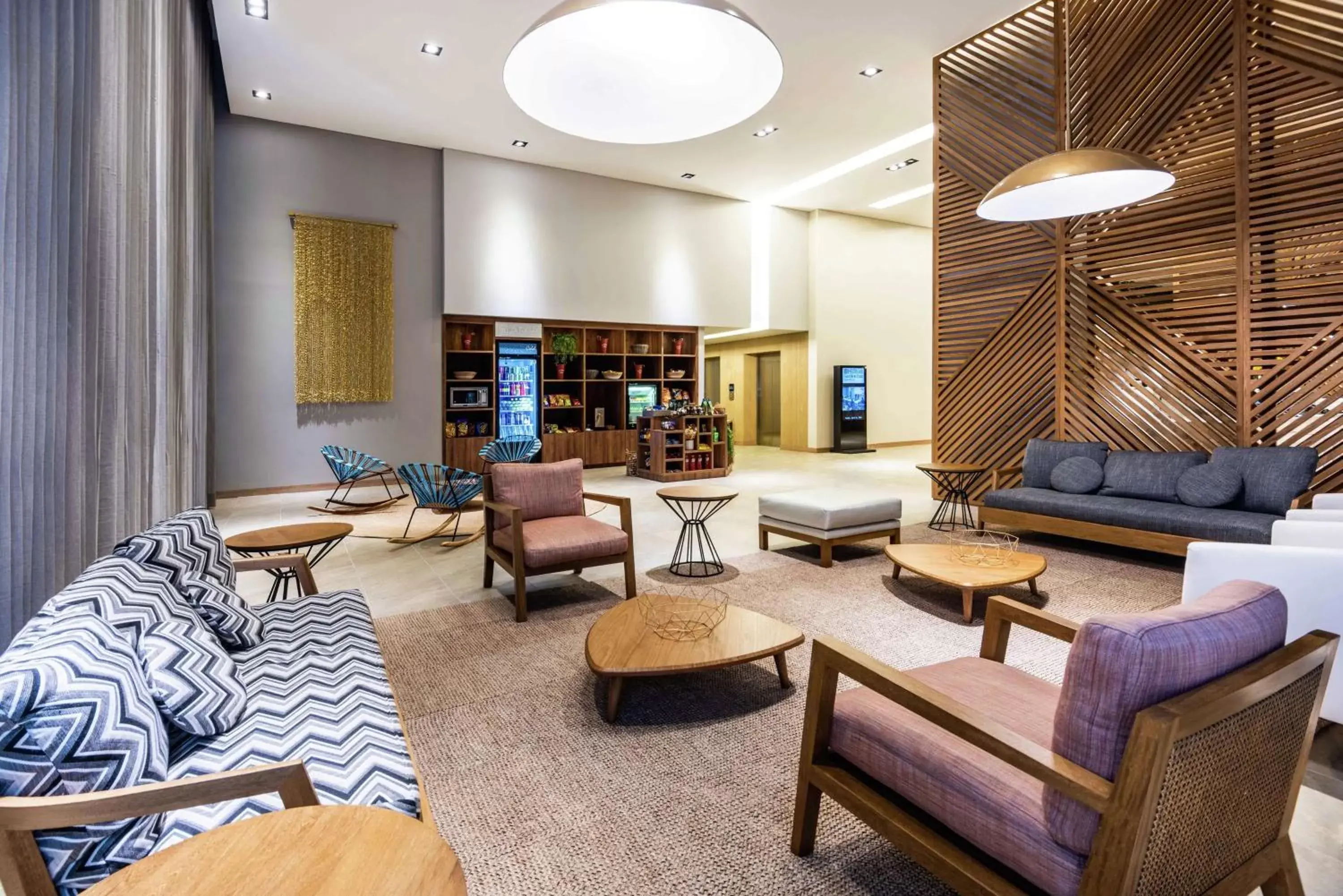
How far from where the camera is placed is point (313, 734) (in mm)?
1728

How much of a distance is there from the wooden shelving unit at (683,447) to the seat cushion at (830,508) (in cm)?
434

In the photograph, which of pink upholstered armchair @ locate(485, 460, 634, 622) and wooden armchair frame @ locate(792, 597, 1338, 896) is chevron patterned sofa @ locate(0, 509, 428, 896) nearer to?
wooden armchair frame @ locate(792, 597, 1338, 896)

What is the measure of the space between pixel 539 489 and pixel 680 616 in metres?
1.73

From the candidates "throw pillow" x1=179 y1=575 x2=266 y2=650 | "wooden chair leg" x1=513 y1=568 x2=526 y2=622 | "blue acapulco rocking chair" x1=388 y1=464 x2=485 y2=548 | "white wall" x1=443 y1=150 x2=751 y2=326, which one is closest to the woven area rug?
"wooden chair leg" x1=513 y1=568 x2=526 y2=622

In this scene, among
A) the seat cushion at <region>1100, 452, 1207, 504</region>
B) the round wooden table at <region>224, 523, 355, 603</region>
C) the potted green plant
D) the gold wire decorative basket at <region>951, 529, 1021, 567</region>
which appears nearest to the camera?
the round wooden table at <region>224, 523, 355, 603</region>

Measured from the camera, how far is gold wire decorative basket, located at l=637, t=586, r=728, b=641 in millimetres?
2902

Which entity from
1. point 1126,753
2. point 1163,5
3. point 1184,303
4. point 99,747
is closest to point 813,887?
point 1126,753

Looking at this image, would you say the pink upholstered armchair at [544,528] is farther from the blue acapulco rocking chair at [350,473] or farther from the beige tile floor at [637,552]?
the blue acapulco rocking chair at [350,473]

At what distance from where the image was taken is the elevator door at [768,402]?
601 inches

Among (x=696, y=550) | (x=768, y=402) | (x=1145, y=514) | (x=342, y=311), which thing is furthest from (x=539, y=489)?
(x=768, y=402)

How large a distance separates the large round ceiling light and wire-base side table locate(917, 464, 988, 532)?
3986 millimetres

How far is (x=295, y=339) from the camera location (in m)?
8.65

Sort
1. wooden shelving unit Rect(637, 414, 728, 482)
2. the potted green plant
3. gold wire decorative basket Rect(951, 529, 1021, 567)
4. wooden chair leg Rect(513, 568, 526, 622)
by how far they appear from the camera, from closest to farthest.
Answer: wooden chair leg Rect(513, 568, 526, 622) → gold wire decorative basket Rect(951, 529, 1021, 567) → wooden shelving unit Rect(637, 414, 728, 482) → the potted green plant

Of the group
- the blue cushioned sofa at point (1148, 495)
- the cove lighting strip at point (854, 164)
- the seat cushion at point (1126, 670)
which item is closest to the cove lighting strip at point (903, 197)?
the cove lighting strip at point (854, 164)
